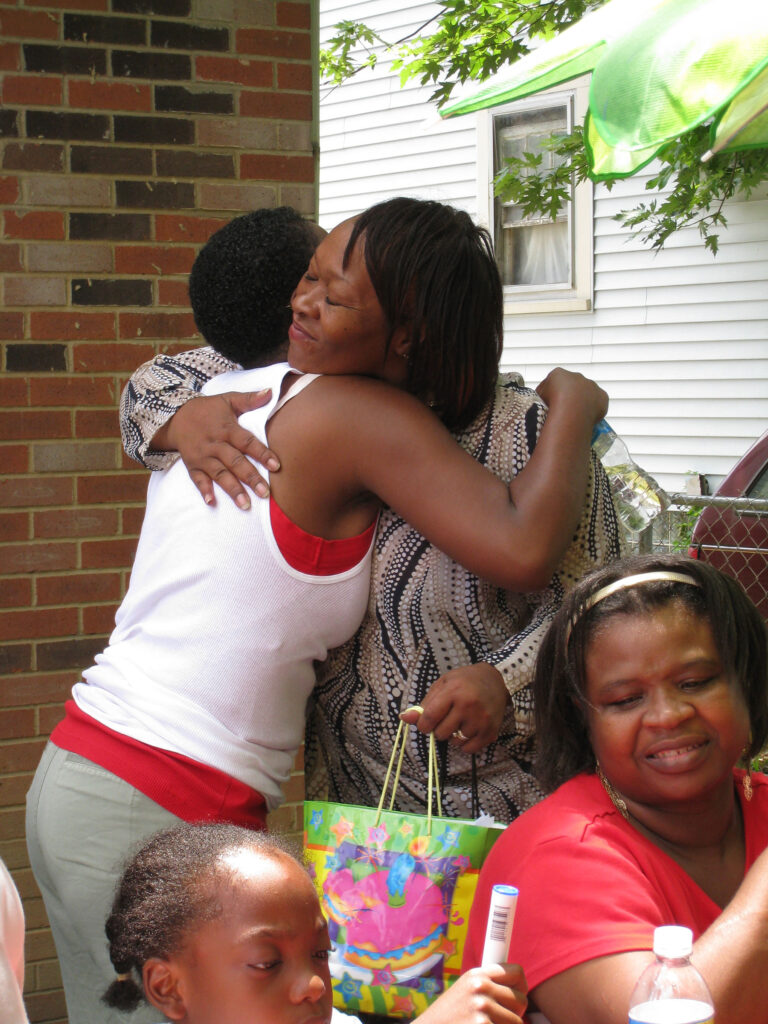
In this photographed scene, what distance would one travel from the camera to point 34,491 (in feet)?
11.3

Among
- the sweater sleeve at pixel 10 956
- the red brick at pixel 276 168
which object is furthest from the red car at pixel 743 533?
the sweater sleeve at pixel 10 956

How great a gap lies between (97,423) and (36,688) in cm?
77

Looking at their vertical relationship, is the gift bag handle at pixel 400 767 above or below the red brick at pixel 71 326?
below

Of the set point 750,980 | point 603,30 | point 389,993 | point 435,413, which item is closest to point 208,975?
point 389,993

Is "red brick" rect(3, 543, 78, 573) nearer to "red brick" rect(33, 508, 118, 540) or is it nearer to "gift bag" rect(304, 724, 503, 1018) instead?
"red brick" rect(33, 508, 118, 540)

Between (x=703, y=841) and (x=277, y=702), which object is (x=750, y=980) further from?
(x=277, y=702)

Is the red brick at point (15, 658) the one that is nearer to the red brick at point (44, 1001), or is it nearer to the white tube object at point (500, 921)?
the red brick at point (44, 1001)

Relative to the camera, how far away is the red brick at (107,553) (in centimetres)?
350

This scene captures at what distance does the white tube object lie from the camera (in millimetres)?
1329

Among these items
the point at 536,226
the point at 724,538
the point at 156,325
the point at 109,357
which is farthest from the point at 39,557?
the point at 536,226

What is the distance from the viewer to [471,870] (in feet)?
6.33

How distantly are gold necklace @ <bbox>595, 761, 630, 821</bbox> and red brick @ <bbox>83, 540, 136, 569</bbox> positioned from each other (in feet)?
6.35

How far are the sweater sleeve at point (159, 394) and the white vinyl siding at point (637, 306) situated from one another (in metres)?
5.50

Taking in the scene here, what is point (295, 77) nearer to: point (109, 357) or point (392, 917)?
point (109, 357)
